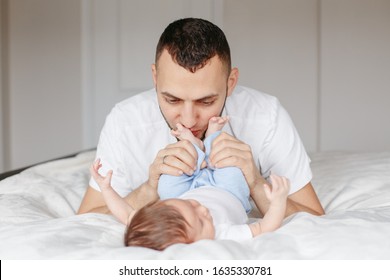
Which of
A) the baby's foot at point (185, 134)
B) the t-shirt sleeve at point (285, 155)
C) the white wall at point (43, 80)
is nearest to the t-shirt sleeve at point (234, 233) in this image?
the baby's foot at point (185, 134)

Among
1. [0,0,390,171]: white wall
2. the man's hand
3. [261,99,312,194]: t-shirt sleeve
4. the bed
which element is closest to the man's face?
the man's hand

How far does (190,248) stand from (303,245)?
0.23 meters

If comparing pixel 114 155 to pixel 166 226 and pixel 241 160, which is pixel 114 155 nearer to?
pixel 241 160

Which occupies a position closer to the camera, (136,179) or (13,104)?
(136,179)

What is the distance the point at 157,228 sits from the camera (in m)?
1.26

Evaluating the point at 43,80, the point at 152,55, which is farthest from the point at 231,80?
the point at 43,80

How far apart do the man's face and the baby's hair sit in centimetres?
46

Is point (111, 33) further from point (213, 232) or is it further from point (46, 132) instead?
point (213, 232)

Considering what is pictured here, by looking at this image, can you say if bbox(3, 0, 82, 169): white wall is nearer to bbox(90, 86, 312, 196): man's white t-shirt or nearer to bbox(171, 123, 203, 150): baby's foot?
bbox(90, 86, 312, 196): man's white t-shirt

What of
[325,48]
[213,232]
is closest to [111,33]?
[325,48]

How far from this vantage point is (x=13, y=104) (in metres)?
5.29

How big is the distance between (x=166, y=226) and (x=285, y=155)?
2.46 ft

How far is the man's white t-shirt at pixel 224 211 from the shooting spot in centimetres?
136

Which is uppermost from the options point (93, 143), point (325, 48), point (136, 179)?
point (325, 48)
